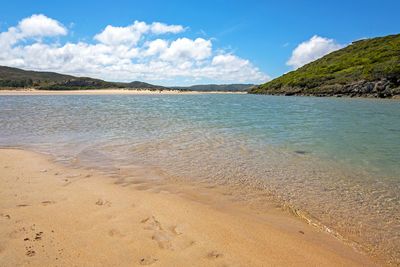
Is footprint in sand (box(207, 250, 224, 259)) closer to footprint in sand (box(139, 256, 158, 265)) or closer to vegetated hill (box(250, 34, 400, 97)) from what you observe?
footprint in sand (box(139, 256, 158, 265))

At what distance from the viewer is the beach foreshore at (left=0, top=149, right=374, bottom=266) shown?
2775 millimetres

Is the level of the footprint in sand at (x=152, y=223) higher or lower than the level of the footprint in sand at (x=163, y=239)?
lower

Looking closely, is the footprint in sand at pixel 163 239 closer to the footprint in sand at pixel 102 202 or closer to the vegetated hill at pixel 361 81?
the footprint in sand at pixel 102 202

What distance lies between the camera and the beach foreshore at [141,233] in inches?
109

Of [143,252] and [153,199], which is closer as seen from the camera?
[143,252]

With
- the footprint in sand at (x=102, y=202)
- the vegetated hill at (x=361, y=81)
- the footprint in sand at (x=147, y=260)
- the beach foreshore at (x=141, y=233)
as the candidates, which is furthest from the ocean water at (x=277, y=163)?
the vegetated hill at (x=361, y=81)

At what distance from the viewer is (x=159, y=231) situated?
3.39 meters

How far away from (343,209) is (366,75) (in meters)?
57.9

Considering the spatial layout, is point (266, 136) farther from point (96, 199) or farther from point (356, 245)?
point (96, 199)

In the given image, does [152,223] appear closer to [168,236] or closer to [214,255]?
[168,236]

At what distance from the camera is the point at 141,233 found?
3293 millimetres

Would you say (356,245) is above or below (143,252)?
below

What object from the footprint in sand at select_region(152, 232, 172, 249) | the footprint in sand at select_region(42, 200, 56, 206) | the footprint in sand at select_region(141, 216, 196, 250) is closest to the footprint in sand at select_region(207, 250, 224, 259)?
the footprint in sand at select_region(141, 216, 196, 250)

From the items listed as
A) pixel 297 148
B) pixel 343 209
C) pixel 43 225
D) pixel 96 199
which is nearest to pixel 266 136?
pixel 297 148
